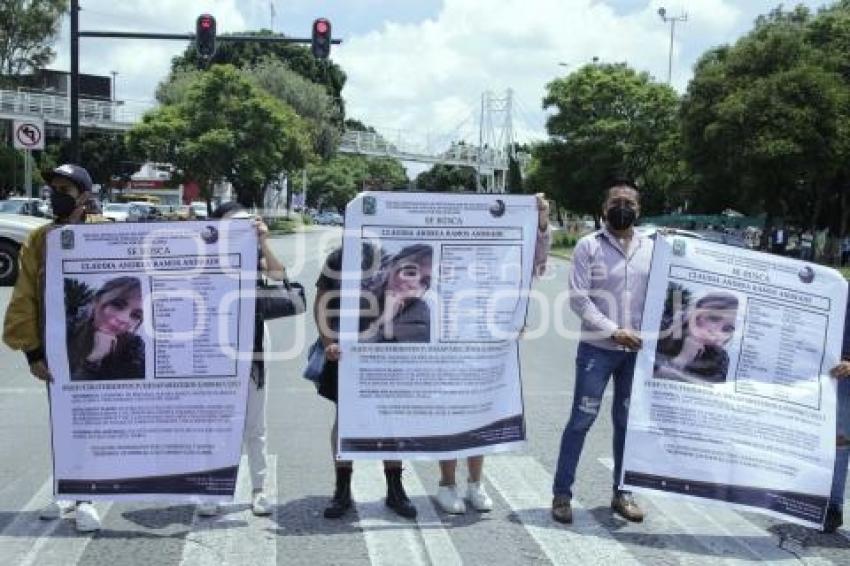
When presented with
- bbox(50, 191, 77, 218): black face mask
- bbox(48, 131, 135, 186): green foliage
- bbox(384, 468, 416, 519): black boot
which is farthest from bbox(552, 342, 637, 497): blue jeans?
bbox(48, 131, 135, 186): green foliage

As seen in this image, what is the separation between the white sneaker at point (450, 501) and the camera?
5.82 metres

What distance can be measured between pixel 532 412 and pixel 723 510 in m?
2.92

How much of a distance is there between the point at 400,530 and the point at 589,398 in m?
1.29

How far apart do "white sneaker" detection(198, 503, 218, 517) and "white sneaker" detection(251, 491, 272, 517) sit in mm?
221

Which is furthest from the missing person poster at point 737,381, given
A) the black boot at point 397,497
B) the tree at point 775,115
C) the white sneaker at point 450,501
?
the tree at point 775,115

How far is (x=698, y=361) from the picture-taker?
5.63 metres

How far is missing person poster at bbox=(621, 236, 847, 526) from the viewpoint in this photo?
18.1 feet

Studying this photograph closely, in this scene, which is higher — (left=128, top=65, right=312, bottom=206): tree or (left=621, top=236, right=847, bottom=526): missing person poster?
(left=128, top=65, right=312, bottom=206): tree

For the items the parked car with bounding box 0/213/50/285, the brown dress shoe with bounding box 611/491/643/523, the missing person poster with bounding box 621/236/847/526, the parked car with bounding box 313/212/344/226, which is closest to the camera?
the missing person poster with bounding box 621/236/847/526

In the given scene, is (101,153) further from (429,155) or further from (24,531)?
(24,531)

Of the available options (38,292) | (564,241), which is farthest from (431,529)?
(564,241)

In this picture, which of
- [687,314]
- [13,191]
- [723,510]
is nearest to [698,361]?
[687,314]

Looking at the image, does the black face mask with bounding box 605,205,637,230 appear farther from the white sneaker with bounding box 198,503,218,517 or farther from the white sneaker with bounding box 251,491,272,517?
the white sneaker with bounding box 198,503,218,517

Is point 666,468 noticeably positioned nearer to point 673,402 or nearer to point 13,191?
point 673,402
